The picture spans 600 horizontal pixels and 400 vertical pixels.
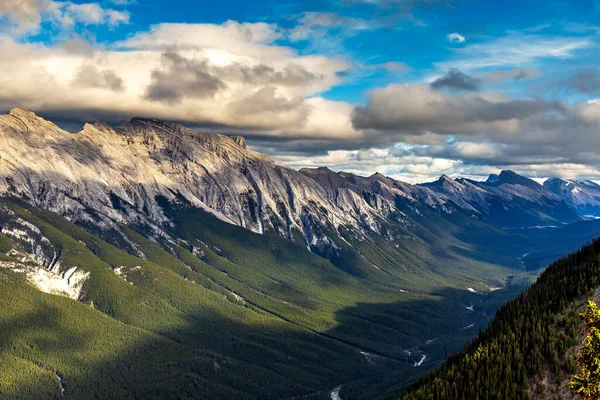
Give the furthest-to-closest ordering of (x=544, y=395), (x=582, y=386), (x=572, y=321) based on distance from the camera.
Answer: (x=572, y=321)
(x=544, y=395)
(x=582, y=386)

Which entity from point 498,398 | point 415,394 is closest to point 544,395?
point 498,398

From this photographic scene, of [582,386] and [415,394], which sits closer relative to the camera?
[582,386]

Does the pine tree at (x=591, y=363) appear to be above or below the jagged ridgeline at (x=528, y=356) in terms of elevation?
above

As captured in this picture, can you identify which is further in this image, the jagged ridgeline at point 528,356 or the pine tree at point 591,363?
the jagged ridgeline at point 528,356

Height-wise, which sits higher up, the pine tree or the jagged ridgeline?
the pine tree

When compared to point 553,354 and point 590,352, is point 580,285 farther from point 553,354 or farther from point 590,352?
point 590,352

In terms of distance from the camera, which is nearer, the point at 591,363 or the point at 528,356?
the point at 591,363

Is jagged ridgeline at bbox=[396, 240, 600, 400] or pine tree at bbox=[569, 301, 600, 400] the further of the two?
jagged ridgeline at bbox=[396, 240, 600, 400]

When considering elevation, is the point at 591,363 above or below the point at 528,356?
above
